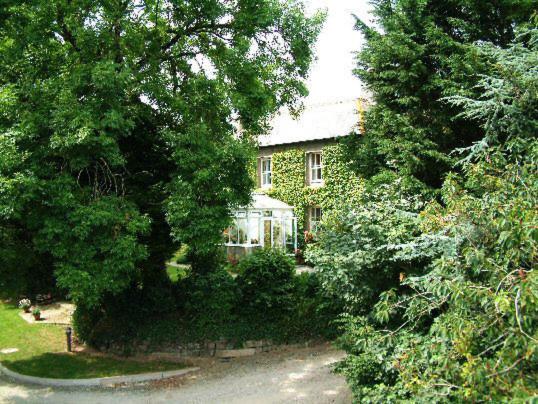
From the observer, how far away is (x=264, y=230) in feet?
88.4

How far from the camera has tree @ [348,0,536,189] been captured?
43.3ft

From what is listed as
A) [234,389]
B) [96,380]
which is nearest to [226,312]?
[234,389]

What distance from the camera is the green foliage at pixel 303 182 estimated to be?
2516cm

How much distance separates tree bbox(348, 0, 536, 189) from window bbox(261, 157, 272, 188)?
15.0 meters

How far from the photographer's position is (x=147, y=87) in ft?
35.5

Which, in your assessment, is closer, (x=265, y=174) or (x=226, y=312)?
(x=226, y=312)

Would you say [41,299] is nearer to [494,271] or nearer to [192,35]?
[192,35]

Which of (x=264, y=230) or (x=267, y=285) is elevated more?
(x=264, y=230)

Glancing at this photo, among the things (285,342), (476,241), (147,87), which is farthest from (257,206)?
(476,241)

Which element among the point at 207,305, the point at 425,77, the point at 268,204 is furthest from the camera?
the point at 268,204

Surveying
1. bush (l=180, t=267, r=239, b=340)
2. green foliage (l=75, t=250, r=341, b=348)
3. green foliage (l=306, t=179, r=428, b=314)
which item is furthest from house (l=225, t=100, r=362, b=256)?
green foliage (l=306, t=179, r=428, b=314)

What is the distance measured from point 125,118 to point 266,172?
63.7 feet

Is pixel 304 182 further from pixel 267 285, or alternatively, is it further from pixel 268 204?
pixel 267 285

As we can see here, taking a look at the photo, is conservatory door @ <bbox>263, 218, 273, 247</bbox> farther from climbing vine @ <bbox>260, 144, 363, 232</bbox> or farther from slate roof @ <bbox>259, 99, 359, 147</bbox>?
slate roof @ <bbox>259, 99, 359, 147</bbox>
